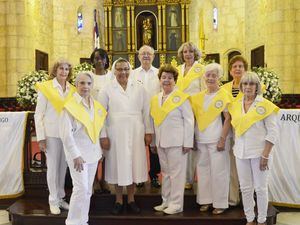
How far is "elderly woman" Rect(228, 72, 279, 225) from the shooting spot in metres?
4.30

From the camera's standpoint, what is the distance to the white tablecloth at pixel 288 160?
5.63 meters

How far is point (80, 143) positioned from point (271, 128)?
188 cm

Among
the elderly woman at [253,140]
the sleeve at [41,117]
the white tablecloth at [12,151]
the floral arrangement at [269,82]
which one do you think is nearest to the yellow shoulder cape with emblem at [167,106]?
the elderly woman at [253,140]

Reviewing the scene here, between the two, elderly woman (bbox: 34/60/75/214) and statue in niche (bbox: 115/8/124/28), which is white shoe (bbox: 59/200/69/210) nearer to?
elderly woman (bbox: 34/60/75/214)

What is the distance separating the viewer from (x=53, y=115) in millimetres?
4777

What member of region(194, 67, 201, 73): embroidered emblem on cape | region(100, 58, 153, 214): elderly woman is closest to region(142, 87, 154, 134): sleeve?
region(100, 58, 153, 214): elderly woman

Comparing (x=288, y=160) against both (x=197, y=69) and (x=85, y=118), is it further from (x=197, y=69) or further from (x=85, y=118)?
(x=85, y=118)

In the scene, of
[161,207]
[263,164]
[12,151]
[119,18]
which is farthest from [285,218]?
[119,18]

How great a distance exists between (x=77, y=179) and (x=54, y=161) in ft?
2.22

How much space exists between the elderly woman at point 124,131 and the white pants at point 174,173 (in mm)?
226

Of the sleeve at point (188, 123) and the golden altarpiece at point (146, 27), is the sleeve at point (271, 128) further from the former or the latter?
the golden altarpiece at point (146, 27)

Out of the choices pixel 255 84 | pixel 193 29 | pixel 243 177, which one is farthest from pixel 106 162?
pixel 193 29

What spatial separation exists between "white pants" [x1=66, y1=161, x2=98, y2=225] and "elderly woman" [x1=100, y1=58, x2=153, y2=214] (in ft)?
1.56

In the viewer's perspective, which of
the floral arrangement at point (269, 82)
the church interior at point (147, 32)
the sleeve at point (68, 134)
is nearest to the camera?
the sleeve at point (68, 134)
